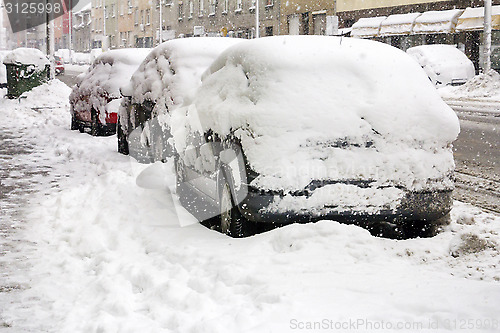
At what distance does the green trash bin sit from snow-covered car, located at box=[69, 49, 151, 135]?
10810 millimetres

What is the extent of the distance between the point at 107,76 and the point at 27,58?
41.9ft

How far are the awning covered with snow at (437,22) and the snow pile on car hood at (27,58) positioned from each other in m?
18.4

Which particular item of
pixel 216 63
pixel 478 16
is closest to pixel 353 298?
pixel 216 63

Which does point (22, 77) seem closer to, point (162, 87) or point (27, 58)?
point (27, 58)

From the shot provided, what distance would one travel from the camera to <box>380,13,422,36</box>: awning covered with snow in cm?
3688

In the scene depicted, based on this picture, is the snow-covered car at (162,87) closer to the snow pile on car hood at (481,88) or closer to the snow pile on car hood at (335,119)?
the snow pile on car hood at (335,119)

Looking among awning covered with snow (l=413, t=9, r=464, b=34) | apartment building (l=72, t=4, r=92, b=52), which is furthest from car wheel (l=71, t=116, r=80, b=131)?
apartment building (l=72, t=4, r=92, b=52)

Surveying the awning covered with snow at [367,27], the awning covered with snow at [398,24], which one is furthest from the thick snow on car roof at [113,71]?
the awning covered with snow at [367,27]

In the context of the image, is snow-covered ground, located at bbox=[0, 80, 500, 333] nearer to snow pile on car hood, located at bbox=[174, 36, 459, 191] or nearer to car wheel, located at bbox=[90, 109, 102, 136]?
snow pile on car hood, located at bbox=[174, 36, 459, 191]

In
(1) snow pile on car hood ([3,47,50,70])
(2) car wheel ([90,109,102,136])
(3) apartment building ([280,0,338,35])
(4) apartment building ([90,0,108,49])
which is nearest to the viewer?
(2) car wheel ([90,109,102,136])

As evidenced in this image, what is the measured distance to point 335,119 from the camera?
230 inches

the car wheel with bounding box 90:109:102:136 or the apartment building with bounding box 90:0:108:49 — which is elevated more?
the apartment building with bounding box 90:0:108:49

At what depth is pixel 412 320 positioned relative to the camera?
4.09m

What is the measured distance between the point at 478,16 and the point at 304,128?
96.5 feet
